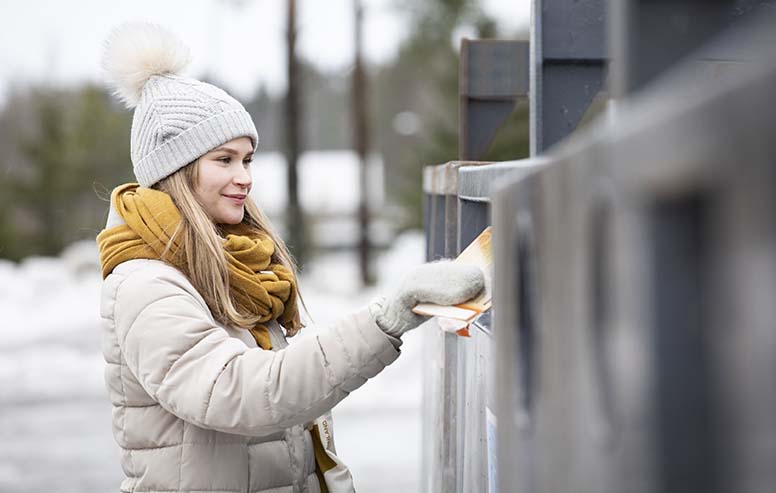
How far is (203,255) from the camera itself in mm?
3010

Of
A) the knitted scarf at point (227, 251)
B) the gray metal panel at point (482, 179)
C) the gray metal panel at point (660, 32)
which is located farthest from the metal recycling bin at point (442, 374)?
the gray metal panel at point (660, 32)

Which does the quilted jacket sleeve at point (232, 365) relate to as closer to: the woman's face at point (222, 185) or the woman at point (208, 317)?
the woman at point (208, 317)

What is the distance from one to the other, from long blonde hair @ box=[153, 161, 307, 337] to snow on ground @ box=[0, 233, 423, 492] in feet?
1.38

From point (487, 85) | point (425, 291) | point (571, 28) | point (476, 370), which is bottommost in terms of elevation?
point (476, 370)

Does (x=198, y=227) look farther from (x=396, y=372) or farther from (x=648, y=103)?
(x=396, y=372)

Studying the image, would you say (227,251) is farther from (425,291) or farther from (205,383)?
(425,291)

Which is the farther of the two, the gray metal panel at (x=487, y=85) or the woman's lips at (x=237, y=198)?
the gray metal panel at (x=487, y=85)

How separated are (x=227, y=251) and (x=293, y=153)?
74.3ft

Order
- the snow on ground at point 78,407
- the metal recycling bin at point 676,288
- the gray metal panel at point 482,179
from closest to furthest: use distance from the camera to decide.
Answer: the metal recycling bin at point 676,288 < the gray metal panel at point 482,179 < the snow on ground at point 78,407

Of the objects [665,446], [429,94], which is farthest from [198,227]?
[429,94]

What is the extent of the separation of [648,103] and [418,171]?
2775 centimetres

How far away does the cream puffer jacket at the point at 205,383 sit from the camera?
2688mm

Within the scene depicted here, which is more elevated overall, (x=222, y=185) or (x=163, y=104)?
(x=163, y=104)

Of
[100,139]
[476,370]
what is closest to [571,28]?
[476,370]
